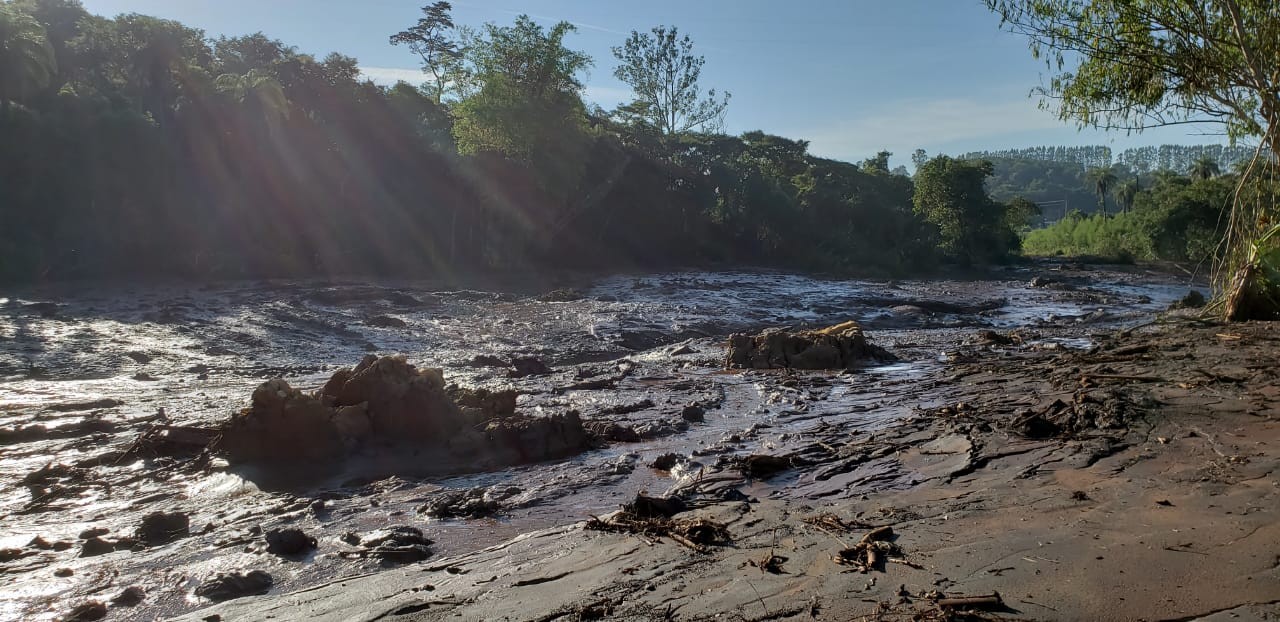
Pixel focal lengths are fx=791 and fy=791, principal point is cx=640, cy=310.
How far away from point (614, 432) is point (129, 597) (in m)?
3.82

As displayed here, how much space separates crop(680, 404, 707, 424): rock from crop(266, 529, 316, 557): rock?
386 centimetres

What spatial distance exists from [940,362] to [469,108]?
65.8ft

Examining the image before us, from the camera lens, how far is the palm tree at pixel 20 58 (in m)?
20.1

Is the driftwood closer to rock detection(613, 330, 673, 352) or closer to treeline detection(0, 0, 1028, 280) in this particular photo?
rock detection(613, 330, 673, 352)

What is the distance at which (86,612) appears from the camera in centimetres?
356

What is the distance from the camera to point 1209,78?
745 centimetres

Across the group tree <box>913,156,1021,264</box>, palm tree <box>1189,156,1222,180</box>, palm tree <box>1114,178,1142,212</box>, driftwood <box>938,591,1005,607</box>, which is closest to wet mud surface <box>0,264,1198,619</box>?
driftwood <box>938,591,1005,607</box>

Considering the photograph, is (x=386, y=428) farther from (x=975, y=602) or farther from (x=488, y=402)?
(x=975, y=602)

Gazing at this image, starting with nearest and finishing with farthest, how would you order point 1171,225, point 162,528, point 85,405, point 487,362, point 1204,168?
point 162,528 → point 85,405 → point 487,362 → point 1171,225 → point 1204,168

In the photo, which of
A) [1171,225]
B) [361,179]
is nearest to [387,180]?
[361,179]

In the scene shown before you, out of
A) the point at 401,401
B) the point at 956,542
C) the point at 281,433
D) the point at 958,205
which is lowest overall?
the point at 956,542

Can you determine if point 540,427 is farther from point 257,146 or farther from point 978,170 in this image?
point 978,170

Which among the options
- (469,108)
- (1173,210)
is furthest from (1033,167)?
(469,108)

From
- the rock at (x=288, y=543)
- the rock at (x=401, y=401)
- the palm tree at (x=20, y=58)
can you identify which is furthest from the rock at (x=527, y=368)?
the palm tree at (x=20, y=58)
